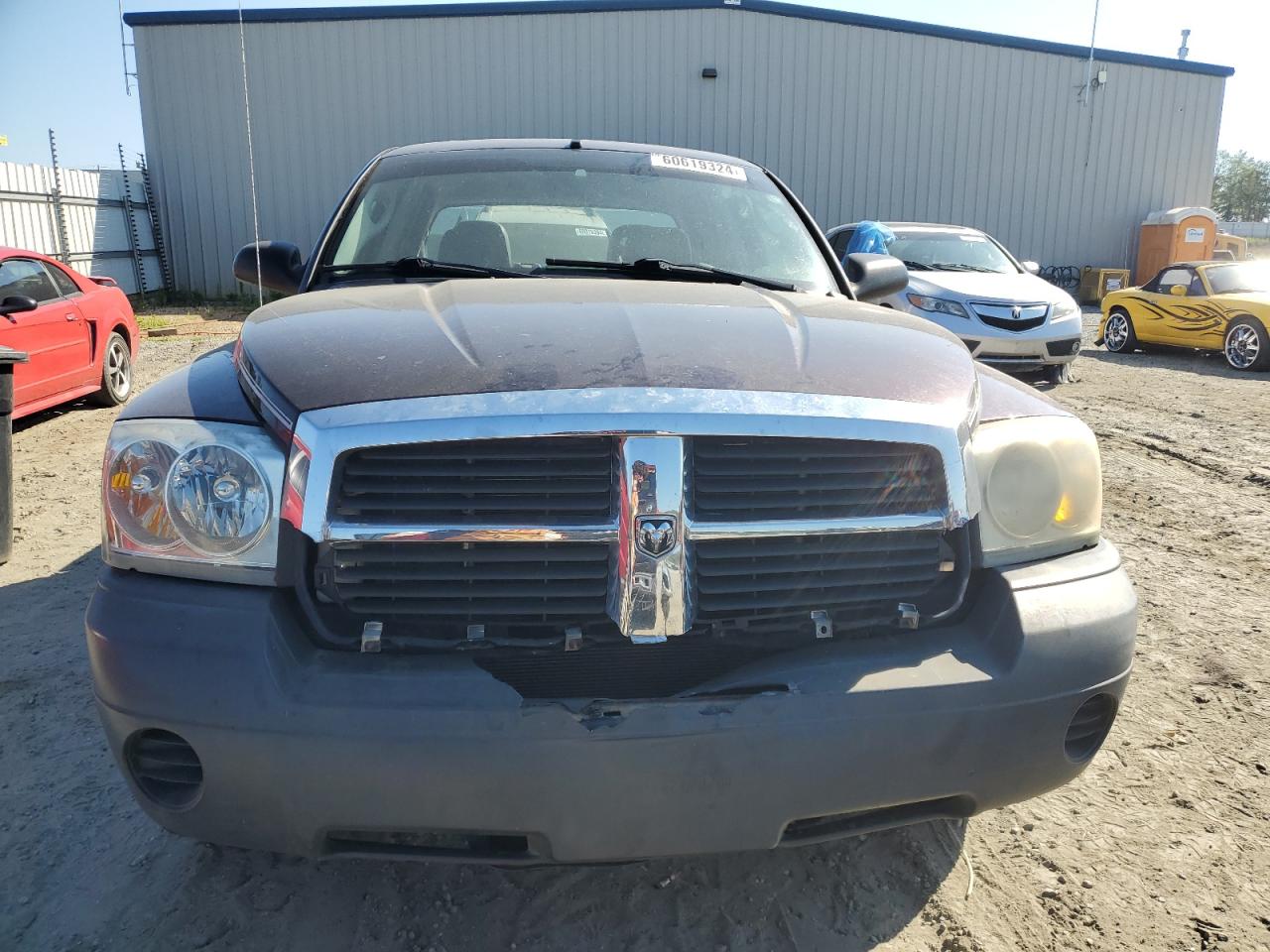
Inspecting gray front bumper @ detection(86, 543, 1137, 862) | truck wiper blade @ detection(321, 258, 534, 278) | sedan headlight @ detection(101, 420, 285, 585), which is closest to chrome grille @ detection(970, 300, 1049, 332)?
truck wiper blade @ detection(321, 258, 534, 278)

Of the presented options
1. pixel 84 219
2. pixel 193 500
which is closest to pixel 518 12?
pixel 84 219

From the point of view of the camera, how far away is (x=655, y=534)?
1.64 meters

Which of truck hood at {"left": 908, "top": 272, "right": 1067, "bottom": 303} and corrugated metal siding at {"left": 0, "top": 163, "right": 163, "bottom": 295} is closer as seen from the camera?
truck hood at {"left": 908, "top": 272, "right": 1067, "bottom": 303}

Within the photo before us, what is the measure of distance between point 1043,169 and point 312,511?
77.2ft

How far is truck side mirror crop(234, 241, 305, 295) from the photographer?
319 centimetres

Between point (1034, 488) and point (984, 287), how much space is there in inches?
336

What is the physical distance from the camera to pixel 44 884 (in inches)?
81.9

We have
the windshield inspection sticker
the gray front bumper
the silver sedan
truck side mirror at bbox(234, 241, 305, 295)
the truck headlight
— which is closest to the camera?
the gray front bumper

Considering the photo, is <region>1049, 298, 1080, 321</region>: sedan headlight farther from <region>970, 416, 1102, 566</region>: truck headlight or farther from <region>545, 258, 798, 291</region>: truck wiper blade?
<region>970, 416, 1102, 566</region>: truck headlight

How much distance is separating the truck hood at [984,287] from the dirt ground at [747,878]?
6.82m

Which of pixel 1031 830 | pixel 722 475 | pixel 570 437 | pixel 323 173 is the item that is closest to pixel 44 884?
pixel 570 437

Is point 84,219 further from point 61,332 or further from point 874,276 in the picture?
point 874,276

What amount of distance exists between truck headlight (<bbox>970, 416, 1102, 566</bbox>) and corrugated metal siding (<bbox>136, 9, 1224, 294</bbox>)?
1870cm

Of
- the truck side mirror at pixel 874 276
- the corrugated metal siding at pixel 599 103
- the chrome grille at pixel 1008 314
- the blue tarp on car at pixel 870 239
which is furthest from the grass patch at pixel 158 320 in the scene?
the truck side mirror at pixel 874 276
